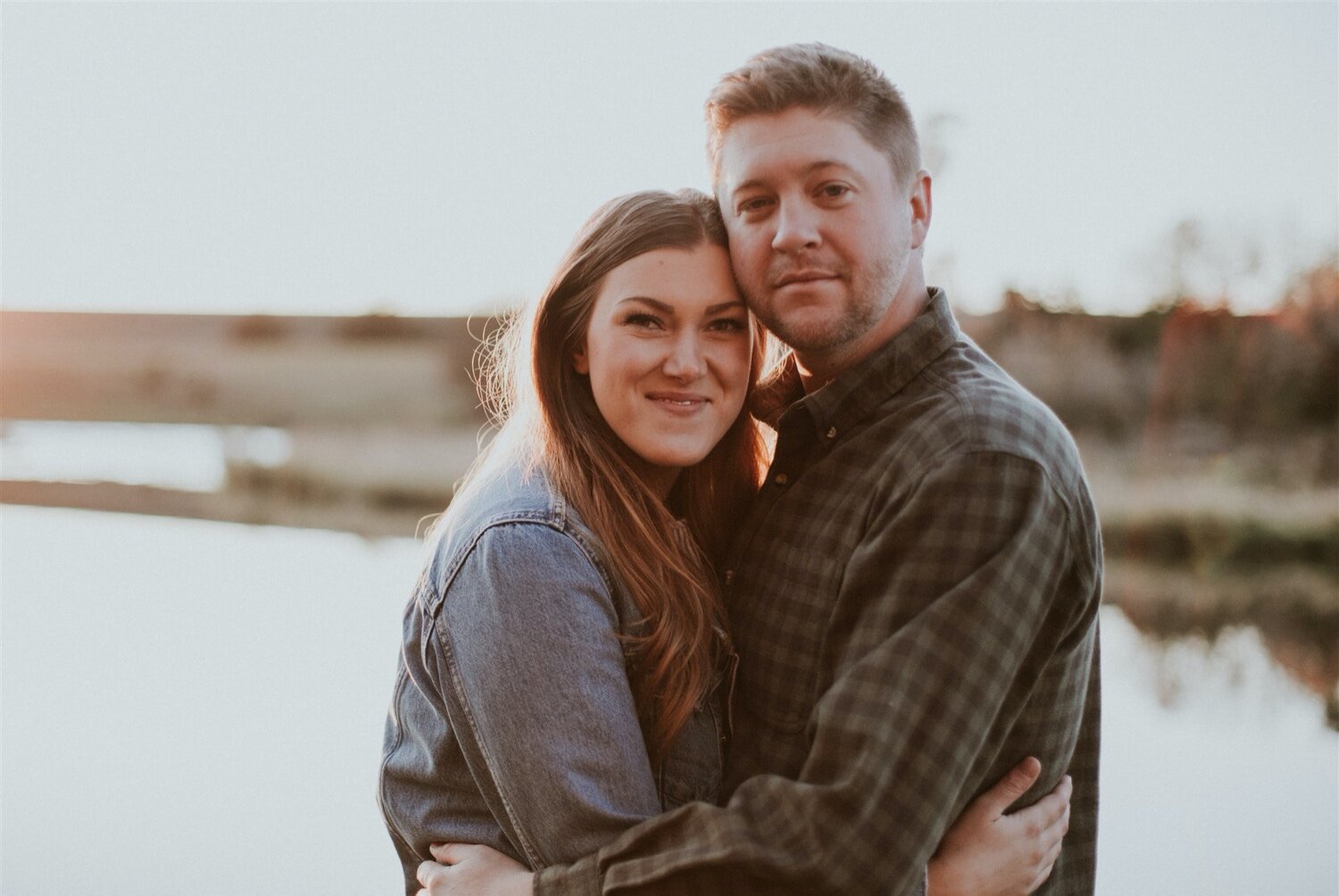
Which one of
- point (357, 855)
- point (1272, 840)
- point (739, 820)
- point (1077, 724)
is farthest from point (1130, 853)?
point (739, 820)

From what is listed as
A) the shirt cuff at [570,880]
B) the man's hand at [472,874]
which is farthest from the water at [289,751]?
the shirt cuff at [570,880]

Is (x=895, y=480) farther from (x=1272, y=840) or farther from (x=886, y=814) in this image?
(x=1272, y=840)

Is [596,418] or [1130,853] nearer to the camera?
[596,418]

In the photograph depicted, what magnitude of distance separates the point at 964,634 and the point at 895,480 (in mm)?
275

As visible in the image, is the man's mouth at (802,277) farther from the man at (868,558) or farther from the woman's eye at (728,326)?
the woman's eye at (728,326)

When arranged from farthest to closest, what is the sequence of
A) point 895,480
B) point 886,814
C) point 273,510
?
point 273,510 → point 895,480 → point 886,814

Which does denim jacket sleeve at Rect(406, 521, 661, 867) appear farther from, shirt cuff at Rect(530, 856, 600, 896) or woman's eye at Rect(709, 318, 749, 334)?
woman's eye at Rect(709, 318, 749, 334)

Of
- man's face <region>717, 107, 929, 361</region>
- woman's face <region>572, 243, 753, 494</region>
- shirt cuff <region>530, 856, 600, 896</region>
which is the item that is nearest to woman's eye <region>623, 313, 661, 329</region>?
woman's face <region>572, 243, 753, 494</region>

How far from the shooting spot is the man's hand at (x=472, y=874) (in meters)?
1.57

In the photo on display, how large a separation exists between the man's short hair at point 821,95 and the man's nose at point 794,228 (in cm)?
18

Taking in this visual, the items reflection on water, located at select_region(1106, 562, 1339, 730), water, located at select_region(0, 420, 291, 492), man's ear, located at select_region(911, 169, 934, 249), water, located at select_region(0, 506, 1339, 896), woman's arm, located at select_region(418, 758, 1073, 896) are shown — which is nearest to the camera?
woman's arm, located at select_region(418, 758, 1073, 896)

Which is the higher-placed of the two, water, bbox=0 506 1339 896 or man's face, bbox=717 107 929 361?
man's face, bbox=717 107 929 361

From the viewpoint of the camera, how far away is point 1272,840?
3.93 metres

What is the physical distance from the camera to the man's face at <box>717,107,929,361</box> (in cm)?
186
